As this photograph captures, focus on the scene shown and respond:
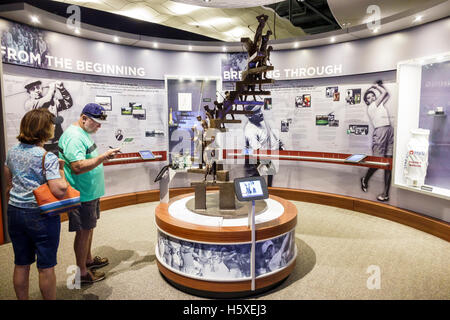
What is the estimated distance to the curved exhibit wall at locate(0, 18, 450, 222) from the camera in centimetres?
430

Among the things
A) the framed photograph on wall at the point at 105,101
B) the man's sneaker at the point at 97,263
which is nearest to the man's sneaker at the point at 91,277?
the man's sneaker at the point at 97,263

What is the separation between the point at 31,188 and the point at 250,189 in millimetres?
1592

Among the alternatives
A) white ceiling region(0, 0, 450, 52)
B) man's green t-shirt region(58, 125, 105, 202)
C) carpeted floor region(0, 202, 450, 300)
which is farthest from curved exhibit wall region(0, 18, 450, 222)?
man's green t-shirt region(58, 125, 105, 202)

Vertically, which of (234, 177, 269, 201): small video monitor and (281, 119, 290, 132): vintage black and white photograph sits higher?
(281, 119, 290, 132): vintage black and white photograph

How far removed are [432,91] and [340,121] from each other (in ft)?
4.89

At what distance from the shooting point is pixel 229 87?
242 inches

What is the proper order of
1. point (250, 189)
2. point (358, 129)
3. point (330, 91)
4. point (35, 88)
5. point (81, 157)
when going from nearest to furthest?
1. point (250, 189)
2. point (81, 157)
3. point (35, 88)
4. point (358, 129)
5. point (330, 91)

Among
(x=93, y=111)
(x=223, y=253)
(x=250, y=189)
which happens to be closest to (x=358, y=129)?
(x=250, y=189)

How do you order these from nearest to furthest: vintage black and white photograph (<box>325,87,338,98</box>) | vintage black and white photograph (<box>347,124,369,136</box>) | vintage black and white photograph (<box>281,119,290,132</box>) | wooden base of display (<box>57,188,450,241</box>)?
wooden base of display (<box>57,188,450,241</box>), vintage black and white photograph (<box>347,124,369,136</box>), vintage black and white photograph (<box>325,87,338,98</box>), vintage black and white photograph (<box>281,119,290,132</box>)

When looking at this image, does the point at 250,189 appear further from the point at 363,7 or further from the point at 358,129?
→ the point at 363,7

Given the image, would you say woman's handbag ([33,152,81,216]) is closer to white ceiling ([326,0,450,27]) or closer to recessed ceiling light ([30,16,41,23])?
recessed ceiling light ([30,16,41,23])

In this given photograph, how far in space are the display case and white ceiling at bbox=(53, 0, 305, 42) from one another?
2449mm

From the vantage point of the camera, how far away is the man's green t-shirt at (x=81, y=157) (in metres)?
2.54

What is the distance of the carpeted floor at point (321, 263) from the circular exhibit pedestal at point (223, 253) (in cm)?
17
